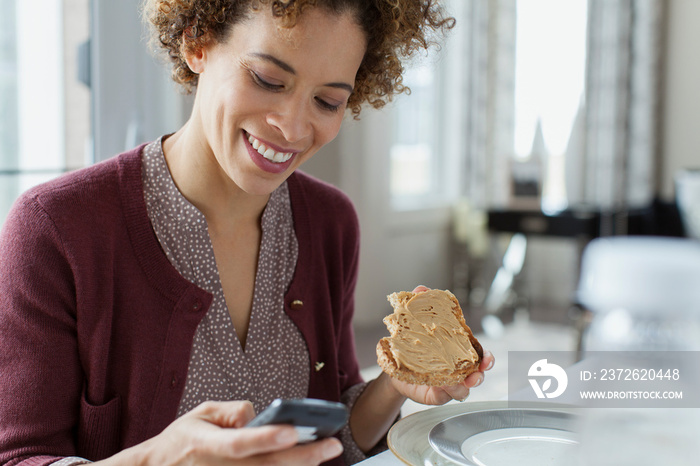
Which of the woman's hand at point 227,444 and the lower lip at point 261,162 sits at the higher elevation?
the lower lip at point 261,162

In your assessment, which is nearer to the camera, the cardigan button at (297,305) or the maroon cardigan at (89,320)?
the maroon cardigan at (89,320)

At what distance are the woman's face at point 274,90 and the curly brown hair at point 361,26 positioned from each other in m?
0.02

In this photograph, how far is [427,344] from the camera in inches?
40.8

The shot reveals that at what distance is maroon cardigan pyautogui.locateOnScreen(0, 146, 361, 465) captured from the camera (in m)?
0.99

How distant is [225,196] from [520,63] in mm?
4738

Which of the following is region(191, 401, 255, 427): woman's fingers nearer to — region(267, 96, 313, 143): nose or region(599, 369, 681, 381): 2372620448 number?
region(267, 96, 313, 143): nose

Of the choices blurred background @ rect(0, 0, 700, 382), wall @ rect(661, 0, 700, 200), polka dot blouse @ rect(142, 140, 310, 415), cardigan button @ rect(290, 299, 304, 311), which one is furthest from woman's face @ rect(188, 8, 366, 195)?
wall @ rect(661, 0, 700, 200)

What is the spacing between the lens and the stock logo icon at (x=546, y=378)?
1.15 m

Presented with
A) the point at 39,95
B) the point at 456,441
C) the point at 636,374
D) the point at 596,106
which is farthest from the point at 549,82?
the point at 456,441

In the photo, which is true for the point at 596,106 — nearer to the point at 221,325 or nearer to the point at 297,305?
the point at 297,305

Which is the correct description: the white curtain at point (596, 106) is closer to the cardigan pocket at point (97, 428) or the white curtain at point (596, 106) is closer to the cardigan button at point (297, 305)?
the cardigan button at point (297, 305)

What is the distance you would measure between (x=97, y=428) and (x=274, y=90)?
580mm

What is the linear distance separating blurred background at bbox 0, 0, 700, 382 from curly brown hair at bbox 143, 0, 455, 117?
116 inches

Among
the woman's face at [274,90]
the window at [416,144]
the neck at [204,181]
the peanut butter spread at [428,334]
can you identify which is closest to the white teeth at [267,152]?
the woman's face at [274,90]
